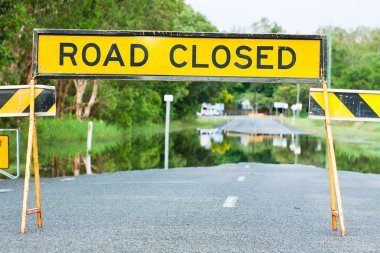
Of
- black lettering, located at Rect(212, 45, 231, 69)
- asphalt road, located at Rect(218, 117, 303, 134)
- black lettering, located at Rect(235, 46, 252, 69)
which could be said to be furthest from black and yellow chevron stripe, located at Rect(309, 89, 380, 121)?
asphalt road, located at Rect(218, 117, 303, 134)

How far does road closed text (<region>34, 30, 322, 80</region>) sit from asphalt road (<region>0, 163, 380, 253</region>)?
1.52 metres

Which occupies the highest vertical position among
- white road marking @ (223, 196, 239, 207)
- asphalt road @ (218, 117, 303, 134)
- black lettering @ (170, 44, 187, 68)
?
black lettering @ (170, 44, 187, 68)

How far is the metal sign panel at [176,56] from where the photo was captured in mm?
7020

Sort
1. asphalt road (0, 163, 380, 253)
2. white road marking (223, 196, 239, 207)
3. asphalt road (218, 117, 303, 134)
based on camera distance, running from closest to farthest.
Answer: asphalt road (0, 163, 380, 253) → white road marking (223, 196, 239, 207) → asphalt road (218, 117, 303, 134)

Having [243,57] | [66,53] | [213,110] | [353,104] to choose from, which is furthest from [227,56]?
[213,110]

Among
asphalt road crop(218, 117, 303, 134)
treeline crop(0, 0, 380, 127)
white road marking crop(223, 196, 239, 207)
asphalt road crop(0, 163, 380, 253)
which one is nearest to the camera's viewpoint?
asphalt road crop(0, 163, 380, 253)

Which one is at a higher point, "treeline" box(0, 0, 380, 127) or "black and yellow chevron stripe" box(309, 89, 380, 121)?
"treeline" box(0, 0, 380, 127)

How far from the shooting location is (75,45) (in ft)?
23.2

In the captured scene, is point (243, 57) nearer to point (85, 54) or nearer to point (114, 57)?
point (114, 57)

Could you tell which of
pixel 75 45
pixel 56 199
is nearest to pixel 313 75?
pixel 75 45

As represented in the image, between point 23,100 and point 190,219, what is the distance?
2.13 metres

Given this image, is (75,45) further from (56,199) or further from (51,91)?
(56,199)

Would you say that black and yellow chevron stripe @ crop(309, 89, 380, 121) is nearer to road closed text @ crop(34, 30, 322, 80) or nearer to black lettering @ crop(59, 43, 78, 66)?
road closed text @ crop(34, 30, 322, 80)

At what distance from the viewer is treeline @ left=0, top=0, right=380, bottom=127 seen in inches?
1057
